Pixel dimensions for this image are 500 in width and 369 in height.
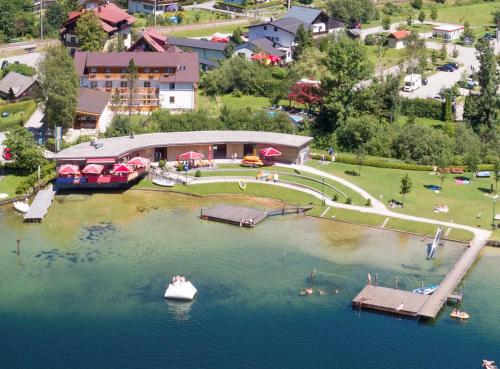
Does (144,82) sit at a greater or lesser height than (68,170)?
greater

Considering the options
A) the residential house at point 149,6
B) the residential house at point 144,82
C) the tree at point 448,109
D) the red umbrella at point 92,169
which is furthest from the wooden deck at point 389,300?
the residential house at point 149,6

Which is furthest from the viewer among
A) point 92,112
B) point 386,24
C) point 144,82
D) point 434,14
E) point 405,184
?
point 434,14

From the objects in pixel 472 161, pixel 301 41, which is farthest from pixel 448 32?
pixel 472 161

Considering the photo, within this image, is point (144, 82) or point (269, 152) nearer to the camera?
point (269, 152)

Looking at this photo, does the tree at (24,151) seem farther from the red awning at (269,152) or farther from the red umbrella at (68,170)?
the red awning at (269,152)

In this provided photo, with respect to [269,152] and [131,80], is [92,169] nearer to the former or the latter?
[269,152]

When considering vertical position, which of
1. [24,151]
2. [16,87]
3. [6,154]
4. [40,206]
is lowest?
[40,206]

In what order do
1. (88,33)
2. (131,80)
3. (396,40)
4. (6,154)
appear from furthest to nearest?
(396,40) → (88,33) → (131,80) → (6,154)
